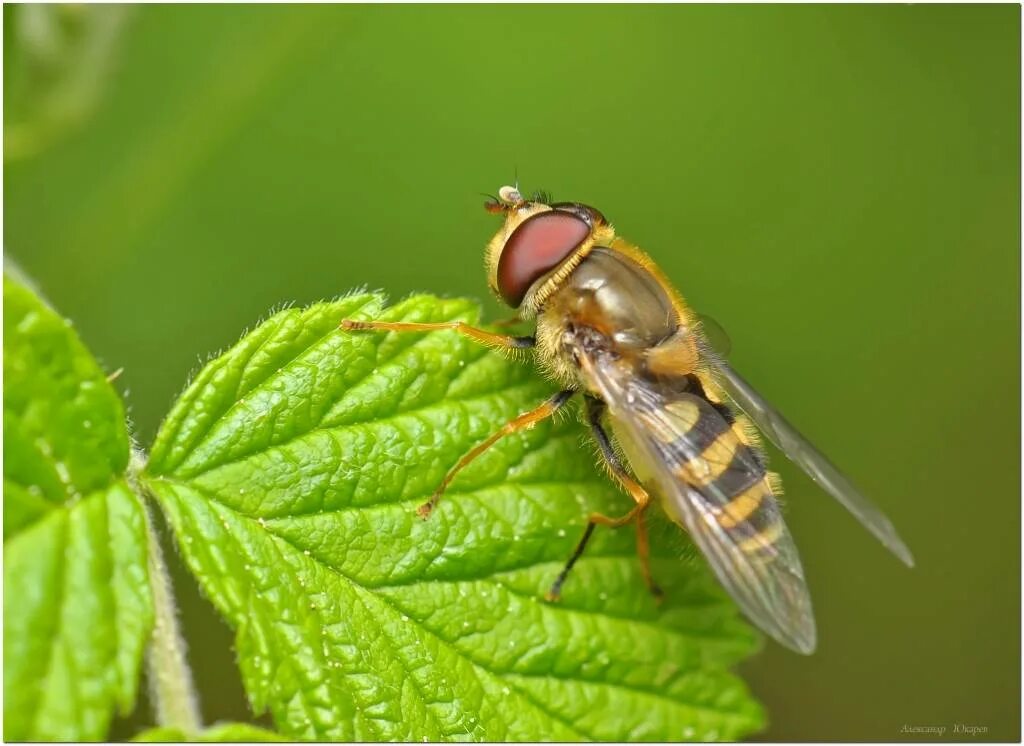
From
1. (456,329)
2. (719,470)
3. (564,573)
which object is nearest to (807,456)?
(719,470)

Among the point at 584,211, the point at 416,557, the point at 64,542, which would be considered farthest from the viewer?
the point at 584,211

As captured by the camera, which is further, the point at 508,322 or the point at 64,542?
the point at 508,322

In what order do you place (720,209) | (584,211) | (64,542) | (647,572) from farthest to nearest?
(720,209) < (584,211) < (647,572) < (64,542)

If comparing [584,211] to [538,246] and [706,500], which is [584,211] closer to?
[538,246]

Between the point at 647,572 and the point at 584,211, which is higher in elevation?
the point at 584,211

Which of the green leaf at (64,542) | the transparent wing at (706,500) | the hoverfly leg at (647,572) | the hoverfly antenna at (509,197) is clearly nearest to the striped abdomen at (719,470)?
the transparent wing at (706,500)

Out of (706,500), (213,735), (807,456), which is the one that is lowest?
(807,456)

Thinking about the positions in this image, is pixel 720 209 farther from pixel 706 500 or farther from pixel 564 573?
pixel 564 573

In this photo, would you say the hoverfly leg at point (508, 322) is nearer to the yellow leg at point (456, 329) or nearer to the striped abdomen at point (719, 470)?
the yellow leg at point (456, 329)
